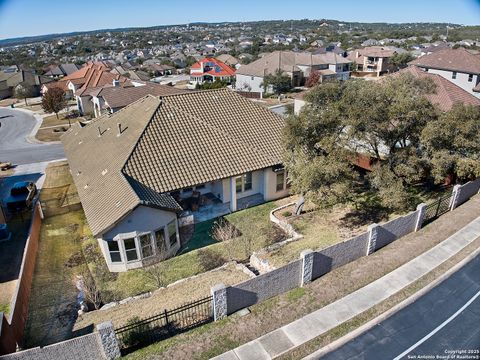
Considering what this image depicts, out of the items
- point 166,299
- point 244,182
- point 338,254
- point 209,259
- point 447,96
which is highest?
point 447,96

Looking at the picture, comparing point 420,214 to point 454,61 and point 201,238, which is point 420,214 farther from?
point 454,61

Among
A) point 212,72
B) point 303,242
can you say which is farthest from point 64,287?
point 212,72

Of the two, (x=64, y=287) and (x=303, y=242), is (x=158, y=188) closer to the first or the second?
(x=64, y=287)

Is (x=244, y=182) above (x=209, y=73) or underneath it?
above

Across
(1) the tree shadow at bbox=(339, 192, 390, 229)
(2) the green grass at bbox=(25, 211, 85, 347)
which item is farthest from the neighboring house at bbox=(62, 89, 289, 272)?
(1) the tree shadow at bbox=(339, 192, 390, 229)

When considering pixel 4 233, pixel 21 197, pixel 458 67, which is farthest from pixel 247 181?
pixel 458 67

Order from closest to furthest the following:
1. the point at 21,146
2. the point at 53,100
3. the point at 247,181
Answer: the point at 247,181
the point at 21,146
the point at 53,100

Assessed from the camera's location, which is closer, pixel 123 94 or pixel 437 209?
pixel 437 209
